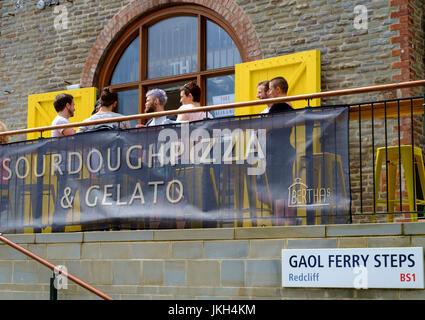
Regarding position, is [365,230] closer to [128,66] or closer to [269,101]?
[269,101]

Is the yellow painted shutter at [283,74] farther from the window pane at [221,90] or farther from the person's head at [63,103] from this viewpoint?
the person's head at [63,103]

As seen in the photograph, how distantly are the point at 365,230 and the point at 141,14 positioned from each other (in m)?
7.46

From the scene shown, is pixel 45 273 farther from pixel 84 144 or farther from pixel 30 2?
pixel 30 2

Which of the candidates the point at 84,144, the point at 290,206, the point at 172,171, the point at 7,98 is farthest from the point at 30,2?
Answer: the point at 290,206

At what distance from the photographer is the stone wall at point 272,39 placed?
11062 mm

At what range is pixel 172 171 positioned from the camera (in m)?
8.15

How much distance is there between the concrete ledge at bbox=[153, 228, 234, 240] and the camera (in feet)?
25.3

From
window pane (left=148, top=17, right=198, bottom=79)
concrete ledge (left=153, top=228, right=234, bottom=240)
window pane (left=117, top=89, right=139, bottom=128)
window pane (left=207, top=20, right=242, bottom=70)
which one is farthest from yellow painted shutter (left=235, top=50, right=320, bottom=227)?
concrete ledge (left=153, top=228, right=234, bottom=240)

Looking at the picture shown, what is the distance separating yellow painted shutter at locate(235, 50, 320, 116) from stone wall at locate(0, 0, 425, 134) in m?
0.26

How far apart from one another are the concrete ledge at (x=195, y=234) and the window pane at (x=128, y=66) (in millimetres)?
5834

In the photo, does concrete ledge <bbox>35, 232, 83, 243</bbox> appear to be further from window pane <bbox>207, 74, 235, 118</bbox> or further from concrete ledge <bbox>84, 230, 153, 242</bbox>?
window pane <bbox>207, 74, 235, 118</bbox>

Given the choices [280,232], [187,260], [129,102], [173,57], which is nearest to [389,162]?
[280,232]

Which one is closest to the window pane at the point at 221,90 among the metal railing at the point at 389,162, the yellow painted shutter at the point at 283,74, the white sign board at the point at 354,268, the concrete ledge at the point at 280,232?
the yellow painted shutter at the point at 283,74

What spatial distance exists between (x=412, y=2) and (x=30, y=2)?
7.07 meters
